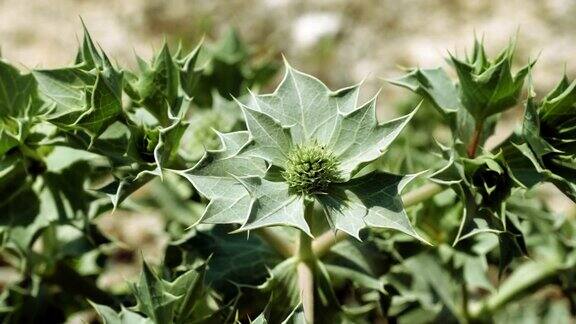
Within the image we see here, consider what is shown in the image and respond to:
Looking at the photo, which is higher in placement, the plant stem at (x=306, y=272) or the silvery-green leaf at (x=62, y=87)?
the silvery-green leaf at (x=62, y=87)

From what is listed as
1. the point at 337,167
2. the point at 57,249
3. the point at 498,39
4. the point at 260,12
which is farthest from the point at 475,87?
the point at 260,12

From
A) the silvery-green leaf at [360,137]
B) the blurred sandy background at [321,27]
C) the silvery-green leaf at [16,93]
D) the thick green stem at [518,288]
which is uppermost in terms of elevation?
the silvery-green leaf at [16,93]

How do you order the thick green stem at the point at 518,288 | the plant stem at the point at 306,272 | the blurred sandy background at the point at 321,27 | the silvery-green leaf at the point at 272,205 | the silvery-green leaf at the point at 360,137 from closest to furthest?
1. the silvery-green leaf at the point at 272,205
2. the silvery-green leaf at the point at 360,137
3. the plant stem at the point at 306,272
4. the thick green stem at the point at 518,288
5. the blurred sandy background at the point at 321,27

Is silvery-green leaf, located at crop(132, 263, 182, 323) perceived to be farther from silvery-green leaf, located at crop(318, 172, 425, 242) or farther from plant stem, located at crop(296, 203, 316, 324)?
silvery-green leaf, located at crop(318, 172, 425, 242)

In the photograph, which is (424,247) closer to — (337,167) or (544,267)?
(544,267)

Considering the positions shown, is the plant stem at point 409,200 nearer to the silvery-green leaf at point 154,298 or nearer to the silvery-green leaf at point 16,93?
the silvery-green leaf at point 154,298

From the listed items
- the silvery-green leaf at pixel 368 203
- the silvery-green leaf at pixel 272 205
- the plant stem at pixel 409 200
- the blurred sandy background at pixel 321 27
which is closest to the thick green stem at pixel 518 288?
the plant stem at pixel 409 200

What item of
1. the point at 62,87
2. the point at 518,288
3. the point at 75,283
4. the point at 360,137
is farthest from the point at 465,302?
the point at 62,87
